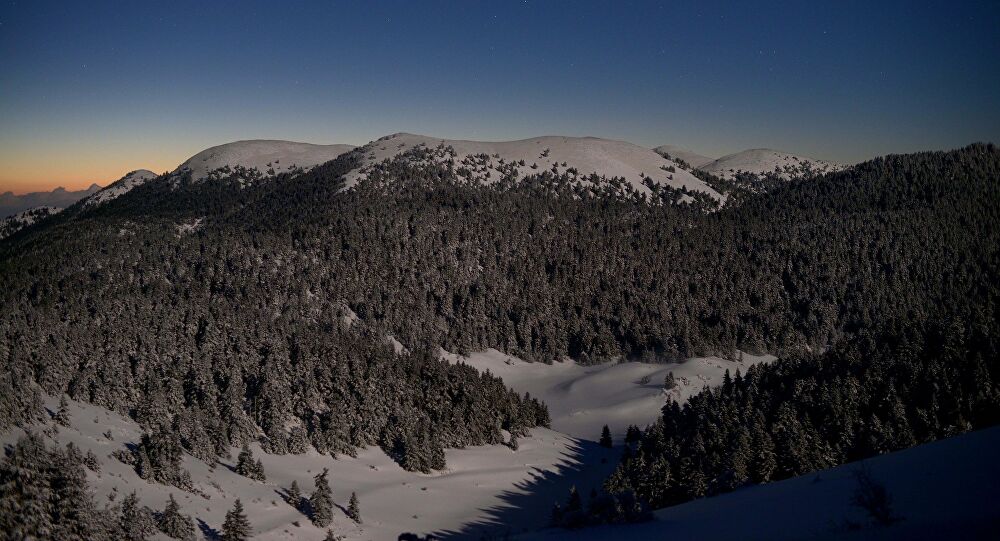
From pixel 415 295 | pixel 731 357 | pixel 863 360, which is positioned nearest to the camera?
pixel 863 360

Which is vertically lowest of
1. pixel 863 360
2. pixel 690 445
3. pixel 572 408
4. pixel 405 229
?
pixel 572 408

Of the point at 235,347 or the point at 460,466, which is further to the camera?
the point at 235,347

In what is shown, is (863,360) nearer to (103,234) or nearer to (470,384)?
(470,384)

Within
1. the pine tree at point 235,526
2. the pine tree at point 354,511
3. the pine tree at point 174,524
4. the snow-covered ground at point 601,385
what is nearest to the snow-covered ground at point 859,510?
the pine tree at point 235,526

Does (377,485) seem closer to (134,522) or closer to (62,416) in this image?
(62,416)

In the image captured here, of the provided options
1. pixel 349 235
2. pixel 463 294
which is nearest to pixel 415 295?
pixel 463 294

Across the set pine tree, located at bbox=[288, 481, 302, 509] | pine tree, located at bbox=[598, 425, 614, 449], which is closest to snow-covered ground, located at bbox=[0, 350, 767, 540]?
pine tree, located at bbox=[288, 481, 302, 509]
